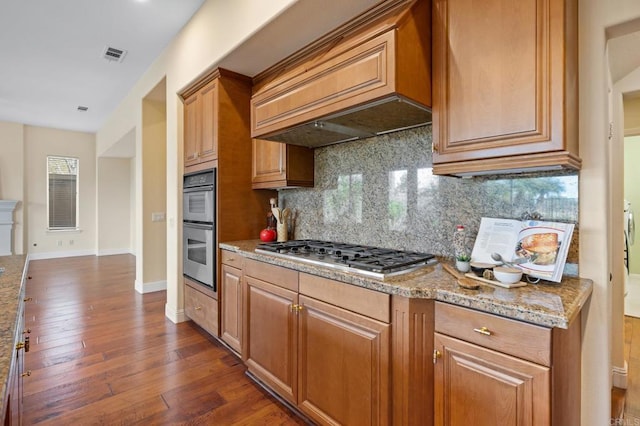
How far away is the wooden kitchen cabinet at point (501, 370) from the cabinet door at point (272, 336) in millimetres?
845

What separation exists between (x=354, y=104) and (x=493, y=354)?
125 cm

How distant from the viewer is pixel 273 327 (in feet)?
6.47

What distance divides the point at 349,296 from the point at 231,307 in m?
1.36

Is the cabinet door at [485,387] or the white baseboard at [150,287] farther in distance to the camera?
A: the white baseboard at [150,287]

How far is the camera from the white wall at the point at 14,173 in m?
6.61

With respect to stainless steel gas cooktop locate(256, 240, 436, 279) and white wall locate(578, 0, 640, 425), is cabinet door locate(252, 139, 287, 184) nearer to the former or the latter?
stainless steel gas cooktop locate(256, 240, 436, 279)

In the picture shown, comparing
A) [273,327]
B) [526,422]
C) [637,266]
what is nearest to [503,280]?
[526,422]

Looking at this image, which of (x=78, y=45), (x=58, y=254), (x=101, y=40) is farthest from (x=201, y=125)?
(x=58, y=254)

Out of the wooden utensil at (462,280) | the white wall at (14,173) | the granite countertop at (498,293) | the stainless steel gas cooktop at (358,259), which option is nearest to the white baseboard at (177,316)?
the stainless steel gas cooktop at (358,259)

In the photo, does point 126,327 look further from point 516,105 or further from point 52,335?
point 516,105

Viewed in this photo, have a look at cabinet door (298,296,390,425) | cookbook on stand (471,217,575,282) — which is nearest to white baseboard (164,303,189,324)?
cabinet door (298,296,390,425)

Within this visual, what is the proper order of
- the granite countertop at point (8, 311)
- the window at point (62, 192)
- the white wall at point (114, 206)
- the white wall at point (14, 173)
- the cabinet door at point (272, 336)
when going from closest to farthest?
1. the granite countertop at point (8, 311)
2. the cabinet door at point (272, 336)
3. the white wall at point (14, 173)
4. the window at point (62, 192)
5. the white wall at point (114, 206)

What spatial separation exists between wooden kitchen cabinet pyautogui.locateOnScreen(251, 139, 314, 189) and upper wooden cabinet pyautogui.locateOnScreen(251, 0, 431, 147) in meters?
0.28

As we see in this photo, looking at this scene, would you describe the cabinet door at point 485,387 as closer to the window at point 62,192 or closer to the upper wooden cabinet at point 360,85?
the upper wooden cabinet at point 360,85
